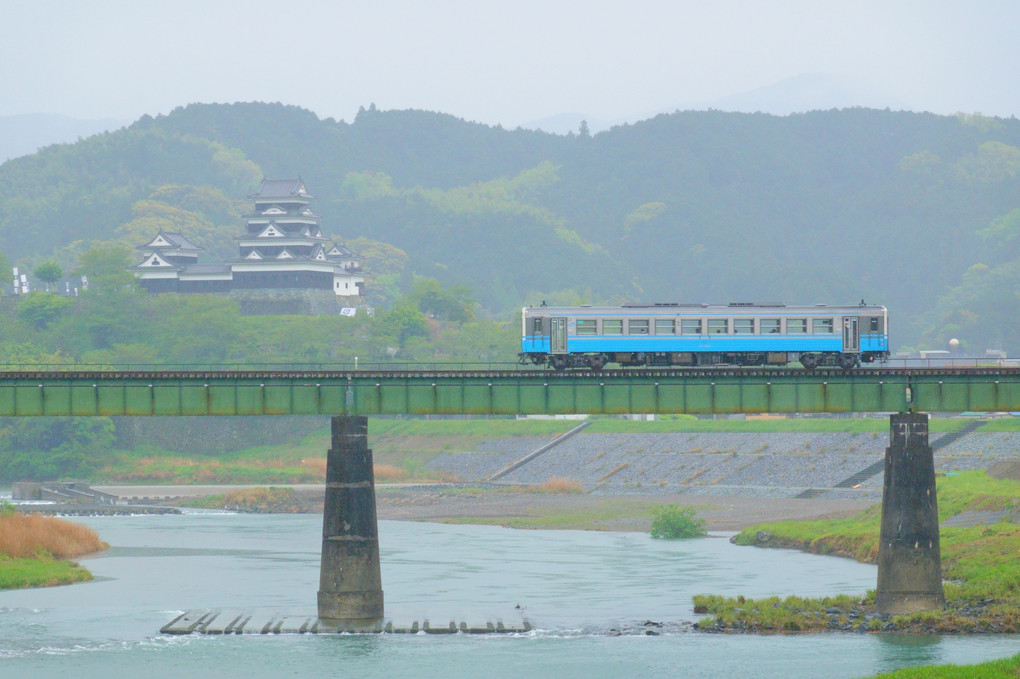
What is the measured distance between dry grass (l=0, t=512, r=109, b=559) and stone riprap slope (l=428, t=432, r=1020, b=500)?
2150 inches

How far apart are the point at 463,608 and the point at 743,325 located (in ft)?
67.1

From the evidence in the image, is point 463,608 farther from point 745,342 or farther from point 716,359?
point 745,342

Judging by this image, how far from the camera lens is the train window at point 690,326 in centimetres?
7612

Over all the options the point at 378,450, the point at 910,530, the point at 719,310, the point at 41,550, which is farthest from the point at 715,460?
the point at 910,530

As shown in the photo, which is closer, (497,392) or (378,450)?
(497,392)

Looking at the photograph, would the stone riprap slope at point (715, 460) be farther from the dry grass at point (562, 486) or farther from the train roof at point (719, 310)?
the train roof at point (719, 310)

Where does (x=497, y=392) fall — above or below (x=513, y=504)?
above

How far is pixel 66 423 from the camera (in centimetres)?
17638

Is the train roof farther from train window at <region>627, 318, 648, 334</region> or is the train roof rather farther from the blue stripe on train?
the blue stripe on train

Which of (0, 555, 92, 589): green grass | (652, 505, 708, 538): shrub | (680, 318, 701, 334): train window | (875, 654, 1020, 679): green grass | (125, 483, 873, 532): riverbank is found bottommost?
(125, 483, 873, 532): riverbank

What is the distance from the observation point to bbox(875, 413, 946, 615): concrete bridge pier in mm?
62656

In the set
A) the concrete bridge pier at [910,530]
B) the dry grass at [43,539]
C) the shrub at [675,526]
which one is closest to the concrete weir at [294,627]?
the concrete bridge pier at [910,530]

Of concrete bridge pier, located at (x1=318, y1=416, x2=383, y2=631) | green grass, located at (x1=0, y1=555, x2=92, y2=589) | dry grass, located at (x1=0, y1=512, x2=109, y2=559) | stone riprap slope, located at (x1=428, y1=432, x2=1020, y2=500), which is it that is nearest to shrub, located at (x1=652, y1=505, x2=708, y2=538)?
stone riprap slope, located at (x1=428, y1=432, x2=1020, y2=500)

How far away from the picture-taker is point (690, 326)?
250ft
